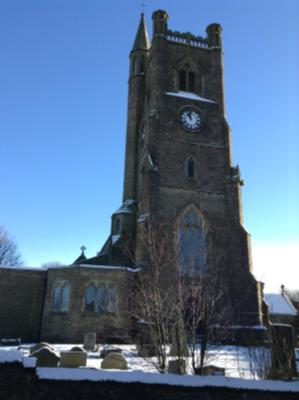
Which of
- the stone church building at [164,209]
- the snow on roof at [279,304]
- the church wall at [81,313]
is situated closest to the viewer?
the church wall at [81,313]

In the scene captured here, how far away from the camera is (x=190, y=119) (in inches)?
1184

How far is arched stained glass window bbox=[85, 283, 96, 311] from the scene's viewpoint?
22.6m

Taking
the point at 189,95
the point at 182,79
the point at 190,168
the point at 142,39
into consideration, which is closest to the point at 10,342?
the point at 190,168

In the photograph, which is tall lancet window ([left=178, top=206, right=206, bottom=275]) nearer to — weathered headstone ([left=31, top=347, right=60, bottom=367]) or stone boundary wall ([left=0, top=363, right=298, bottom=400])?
weathered headstone ([left=31, top=347, right=60, bottom=367])

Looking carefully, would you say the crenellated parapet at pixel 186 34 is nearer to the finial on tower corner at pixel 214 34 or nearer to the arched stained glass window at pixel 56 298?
the finial on tower corner at pixel 214 34

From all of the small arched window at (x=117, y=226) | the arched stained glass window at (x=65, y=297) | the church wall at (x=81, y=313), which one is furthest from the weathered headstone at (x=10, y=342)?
the small arched window at (x=117, y=226)

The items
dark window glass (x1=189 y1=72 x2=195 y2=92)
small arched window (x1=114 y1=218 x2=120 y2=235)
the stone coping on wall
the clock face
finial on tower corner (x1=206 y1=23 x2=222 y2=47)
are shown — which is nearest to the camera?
the stone coping on wall

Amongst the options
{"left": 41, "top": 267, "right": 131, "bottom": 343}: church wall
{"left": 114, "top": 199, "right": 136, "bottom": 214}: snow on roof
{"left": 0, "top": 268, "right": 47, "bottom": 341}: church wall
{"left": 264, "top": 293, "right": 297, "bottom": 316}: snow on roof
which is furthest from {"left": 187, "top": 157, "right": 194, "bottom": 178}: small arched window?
{"left": 264, "top": 293, "right": 297, "bottom": 316}: snow on roof

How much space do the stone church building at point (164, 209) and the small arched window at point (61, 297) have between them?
0.06 meters

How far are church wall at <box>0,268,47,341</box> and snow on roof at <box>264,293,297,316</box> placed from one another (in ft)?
107

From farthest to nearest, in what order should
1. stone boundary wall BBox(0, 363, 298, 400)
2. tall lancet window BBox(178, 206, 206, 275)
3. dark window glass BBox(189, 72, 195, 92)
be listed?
dark window glass BBox(189, 72, 195, 92), tall lancet window BBox(178, 206, 206, 275), stone boundary wall BBox(0, 363, 298, 400)

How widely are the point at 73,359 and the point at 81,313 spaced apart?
10.8 meters

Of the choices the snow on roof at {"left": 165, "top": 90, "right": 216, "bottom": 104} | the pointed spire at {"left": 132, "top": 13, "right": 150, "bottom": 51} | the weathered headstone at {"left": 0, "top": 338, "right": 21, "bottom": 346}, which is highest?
the pointed spire at {"left": 132, "top": 13, "right": 150, "bottom": 51}

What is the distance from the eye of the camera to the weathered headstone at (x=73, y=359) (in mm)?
11570
